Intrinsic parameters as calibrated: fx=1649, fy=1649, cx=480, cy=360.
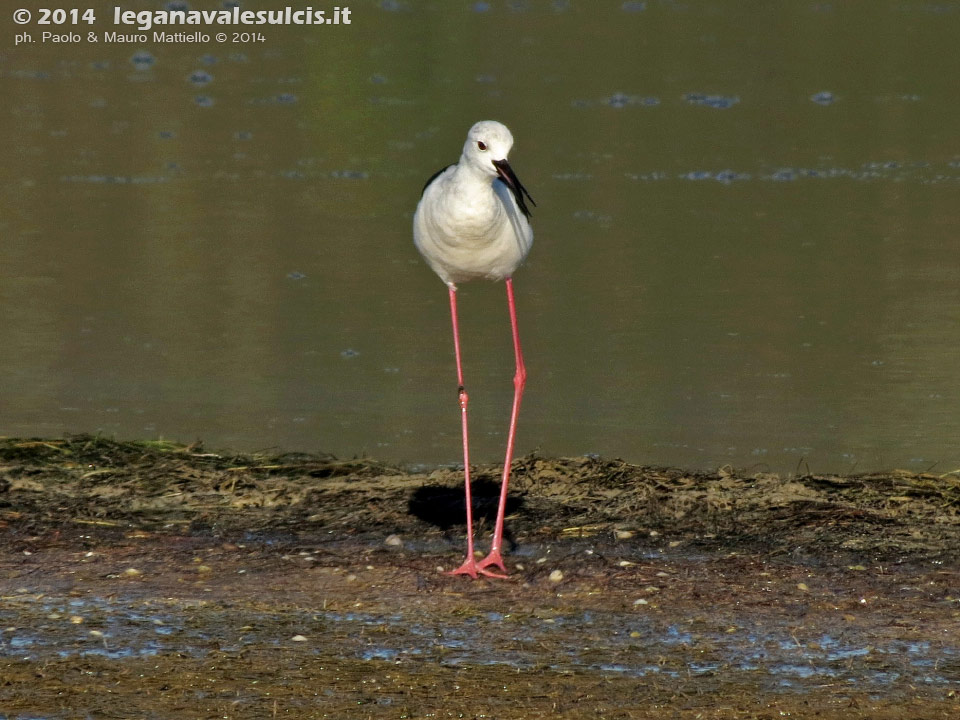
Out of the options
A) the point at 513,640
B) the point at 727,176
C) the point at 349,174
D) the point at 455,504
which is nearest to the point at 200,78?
the point at 349,174

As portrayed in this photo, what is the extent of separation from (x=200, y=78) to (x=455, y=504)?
13118mm

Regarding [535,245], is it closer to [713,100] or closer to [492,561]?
[713,100]

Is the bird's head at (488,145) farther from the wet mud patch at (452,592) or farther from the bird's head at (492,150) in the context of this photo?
the wet mud patch at (452,592)

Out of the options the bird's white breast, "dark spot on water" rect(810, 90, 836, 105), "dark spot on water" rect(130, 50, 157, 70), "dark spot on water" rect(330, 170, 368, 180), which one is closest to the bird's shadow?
the bird's white breast

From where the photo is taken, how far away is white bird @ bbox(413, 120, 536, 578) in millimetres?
6008

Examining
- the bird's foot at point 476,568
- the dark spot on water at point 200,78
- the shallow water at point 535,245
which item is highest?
the dark spot on water at point 200,78

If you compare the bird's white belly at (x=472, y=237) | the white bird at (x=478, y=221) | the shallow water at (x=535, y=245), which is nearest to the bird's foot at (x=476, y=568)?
the white bird at (x=478, y=221)

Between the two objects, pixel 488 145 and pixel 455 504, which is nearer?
pixel 488 145

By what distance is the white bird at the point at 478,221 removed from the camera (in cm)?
601

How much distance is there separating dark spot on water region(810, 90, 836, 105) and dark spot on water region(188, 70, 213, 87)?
22.7 feet

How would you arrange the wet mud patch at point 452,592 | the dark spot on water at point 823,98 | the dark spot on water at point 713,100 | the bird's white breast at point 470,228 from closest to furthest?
the wet mud patch at point 452,592
the bird's white breast at point 470,228
the dark spot on water at point 713,100
the dark spot on water at point 823,98

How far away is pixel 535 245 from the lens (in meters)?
12.2

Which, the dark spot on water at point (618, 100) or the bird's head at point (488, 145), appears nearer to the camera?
the bird's head at point (488, 145)

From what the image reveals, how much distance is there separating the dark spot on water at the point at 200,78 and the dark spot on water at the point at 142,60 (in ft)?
2.65
